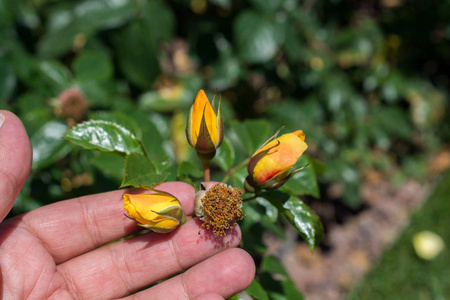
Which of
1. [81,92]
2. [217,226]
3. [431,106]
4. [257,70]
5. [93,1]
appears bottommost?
[431,106]

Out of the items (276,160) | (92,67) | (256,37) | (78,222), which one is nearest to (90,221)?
(78,222)

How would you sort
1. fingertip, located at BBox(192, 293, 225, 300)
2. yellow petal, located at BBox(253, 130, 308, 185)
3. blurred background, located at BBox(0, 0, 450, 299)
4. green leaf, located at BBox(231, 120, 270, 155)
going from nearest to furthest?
yellow petal, located at BBox(253, 130, 308, 185)
fingertip, located at BBox(192, 293, 225, 300)
green leaf, located at BBox(231, 120, 270, 155)
blurred background, located at BBox(0, 0, 450, 299)

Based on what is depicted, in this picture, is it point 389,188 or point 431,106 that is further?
point 389,188

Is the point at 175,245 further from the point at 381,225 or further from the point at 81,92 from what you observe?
the point at 381,225

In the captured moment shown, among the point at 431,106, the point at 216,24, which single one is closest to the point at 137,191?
the point at 216,24

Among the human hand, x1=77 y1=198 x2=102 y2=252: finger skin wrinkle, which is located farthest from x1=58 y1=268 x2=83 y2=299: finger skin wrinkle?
x1=77 y1=198 x2=102 y2=252: finger skin wrinkle

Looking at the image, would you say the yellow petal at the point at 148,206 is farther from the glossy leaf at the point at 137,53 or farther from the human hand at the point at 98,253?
→ the glossy leaf at the point at 137,53

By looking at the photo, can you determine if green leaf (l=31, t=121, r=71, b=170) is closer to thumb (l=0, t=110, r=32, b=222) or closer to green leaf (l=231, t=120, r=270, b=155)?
thumb (l=0, t=110, r=32, b=222)
